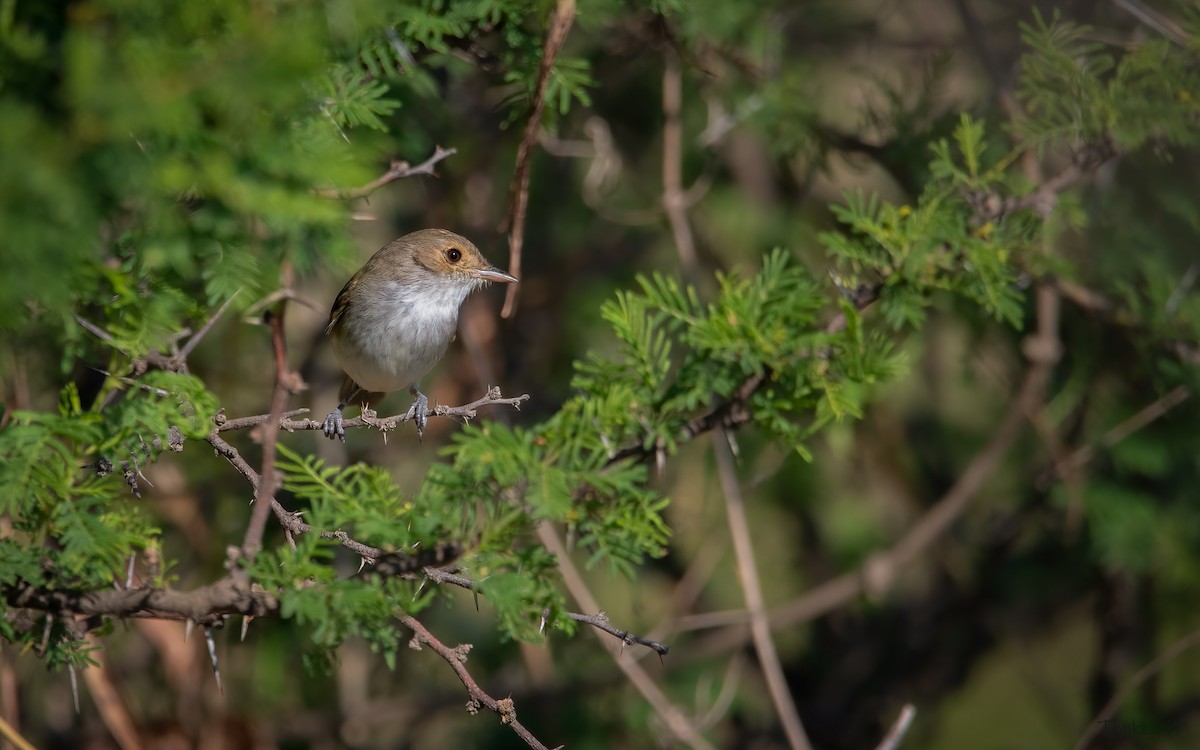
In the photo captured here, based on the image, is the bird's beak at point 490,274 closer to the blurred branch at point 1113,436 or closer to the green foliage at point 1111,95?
the green foliage at point 1111,95

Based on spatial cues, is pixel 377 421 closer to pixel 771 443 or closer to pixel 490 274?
pixel 771 443

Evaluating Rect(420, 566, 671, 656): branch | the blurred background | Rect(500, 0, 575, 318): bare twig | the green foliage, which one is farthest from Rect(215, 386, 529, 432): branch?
the green foliage

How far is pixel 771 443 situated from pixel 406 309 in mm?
1805

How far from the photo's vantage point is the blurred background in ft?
12.5

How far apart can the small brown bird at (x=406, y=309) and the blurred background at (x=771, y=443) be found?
0.63ft

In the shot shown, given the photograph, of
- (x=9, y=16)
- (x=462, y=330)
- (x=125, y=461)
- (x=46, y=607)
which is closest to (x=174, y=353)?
(x=125, y=461)

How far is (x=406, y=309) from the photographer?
166 inches

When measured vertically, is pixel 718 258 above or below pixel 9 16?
below

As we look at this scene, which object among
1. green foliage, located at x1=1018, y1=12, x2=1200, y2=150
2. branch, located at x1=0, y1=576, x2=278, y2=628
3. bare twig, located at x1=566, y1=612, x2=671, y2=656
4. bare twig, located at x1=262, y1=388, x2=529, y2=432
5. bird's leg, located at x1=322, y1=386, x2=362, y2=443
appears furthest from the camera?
bird's leg, located at x1=322, y1=386, x2=362, y2=443

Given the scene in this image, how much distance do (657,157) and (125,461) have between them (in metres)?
3.62

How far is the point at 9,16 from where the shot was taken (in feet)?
5.01

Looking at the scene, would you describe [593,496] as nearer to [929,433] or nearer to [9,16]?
[9,16]

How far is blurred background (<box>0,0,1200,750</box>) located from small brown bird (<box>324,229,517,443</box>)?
0.19m

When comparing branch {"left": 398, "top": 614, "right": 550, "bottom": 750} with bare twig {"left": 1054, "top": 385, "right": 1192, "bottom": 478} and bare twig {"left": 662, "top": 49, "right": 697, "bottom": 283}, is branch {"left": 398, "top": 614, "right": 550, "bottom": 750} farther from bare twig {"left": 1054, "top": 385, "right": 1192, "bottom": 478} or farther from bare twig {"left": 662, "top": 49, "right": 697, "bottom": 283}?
bare twig {"left": 1054, "top": 385, "right": 1192, "bottom": 478}
